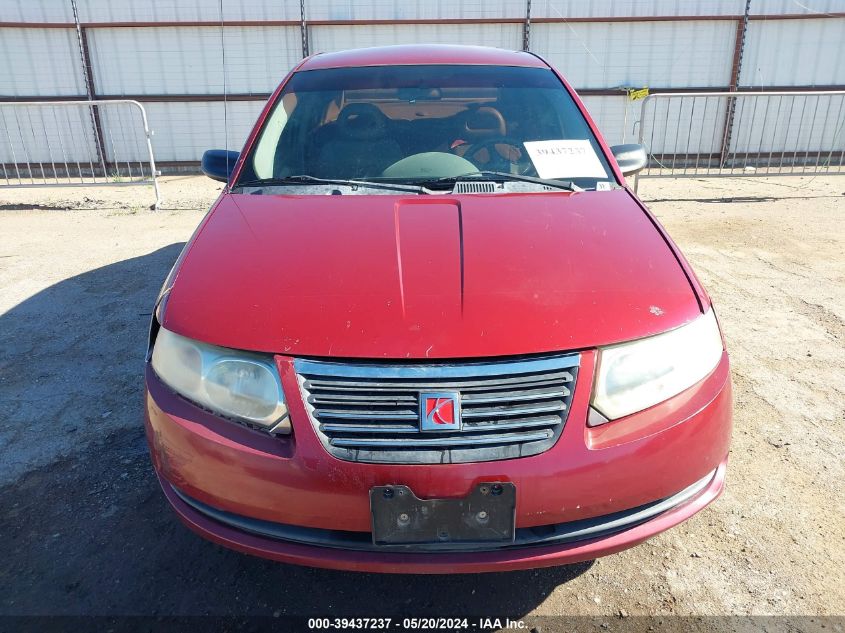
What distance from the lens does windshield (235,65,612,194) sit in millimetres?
2584

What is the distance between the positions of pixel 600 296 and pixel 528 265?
0.81 ft

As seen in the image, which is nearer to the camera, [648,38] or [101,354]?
[101,354]

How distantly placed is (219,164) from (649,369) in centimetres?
237

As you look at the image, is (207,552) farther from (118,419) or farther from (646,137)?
(646,137)

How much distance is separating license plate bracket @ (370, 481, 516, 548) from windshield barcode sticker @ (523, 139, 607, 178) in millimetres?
1498

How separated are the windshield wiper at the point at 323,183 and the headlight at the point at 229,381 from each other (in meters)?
0.98

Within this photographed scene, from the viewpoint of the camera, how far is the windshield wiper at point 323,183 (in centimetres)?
241

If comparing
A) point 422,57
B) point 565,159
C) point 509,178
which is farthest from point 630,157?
point 422,57

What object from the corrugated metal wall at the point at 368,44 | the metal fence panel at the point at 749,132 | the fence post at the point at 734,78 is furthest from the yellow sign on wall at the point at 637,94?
the fence post at the point at 734,78

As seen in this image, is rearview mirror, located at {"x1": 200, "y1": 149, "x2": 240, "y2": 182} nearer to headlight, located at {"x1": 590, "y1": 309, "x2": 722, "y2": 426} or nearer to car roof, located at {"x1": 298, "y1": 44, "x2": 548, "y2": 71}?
car roof, located at {"x1": 298, "y1": 44, "x2": 548, "y2": 71}

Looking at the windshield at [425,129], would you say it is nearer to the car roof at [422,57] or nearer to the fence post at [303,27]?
the car roof at [422,57]

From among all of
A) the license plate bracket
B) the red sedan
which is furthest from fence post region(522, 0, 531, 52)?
the license plate bracket

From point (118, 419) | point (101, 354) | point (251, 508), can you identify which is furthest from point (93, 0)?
point (251, 508)

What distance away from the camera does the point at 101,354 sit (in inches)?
145
